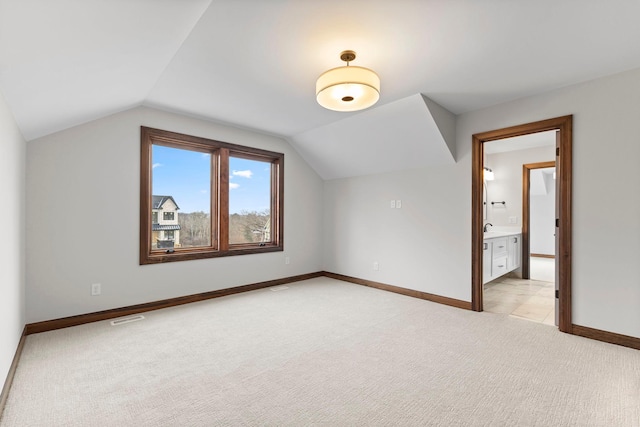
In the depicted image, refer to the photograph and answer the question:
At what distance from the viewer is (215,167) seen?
13.9 ft

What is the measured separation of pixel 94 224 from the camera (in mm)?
3154

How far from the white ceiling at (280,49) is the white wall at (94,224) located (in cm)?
28

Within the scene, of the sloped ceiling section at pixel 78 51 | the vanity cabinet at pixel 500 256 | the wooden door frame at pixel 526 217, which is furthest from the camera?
the wooden door frame at pixel 526 217

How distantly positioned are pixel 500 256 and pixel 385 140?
267cm

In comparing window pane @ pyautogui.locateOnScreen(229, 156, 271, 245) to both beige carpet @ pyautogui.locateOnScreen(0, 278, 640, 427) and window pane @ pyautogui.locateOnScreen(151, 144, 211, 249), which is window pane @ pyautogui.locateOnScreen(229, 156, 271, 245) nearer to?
window pane @ pyautogui.locateOnScreen(151, 144, 211, 249)

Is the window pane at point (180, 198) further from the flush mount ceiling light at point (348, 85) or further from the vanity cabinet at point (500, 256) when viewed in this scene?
the vanity cabinet at point (500, 256)

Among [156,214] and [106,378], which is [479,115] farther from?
[106,378]

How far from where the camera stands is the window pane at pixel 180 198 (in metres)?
3.76

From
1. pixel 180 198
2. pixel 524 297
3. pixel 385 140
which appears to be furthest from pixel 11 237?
pixel 524 297

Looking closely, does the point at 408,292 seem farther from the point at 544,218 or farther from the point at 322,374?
the point at 544,218

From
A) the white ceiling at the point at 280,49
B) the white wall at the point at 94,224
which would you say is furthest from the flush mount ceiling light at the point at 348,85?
the white wall at the point at 94,224

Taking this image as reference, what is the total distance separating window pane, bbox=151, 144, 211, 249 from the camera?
3.76m

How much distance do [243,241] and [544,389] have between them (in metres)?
3.82

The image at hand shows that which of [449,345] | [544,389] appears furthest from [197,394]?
[544,389]
